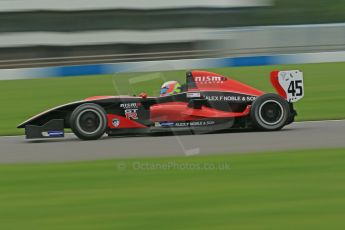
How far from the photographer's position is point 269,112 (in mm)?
9156

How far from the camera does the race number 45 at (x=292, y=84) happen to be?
9344mm

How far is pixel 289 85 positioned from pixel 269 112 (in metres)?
0.54

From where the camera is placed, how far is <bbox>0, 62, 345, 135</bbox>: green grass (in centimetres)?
925

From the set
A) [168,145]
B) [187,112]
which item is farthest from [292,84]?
[168,145]

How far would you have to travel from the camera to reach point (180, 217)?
Result: 479cm

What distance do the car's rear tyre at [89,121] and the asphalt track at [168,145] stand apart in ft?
0.43

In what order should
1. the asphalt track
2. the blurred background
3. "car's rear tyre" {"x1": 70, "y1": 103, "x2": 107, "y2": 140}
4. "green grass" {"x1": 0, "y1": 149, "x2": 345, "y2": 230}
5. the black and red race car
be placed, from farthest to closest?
1. the blurred background
2. the black and red race car
3. "car's rear tyre" {"x1": 70, "y1": 103, "x2": 107, "y2": 140}
4. the asphalt track
5. "green grass" {"x1": 0, "y1": 149, "x2": 345, "y2": 230}

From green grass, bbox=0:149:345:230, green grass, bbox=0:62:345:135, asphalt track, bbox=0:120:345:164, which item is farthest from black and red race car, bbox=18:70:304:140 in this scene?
green grass, bbox=0:149:345:230

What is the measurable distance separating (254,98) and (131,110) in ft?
→ 5.62

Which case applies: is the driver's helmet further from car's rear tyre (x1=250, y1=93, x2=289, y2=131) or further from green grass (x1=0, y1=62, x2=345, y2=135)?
car's rear tyre (x1=250, y1=93, x2=289, y2=131)

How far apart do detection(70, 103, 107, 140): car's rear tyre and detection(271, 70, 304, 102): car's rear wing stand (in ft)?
8.06

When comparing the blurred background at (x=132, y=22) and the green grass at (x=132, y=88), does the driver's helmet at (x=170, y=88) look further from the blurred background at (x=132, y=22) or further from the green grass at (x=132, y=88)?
the blurred background at (x=132, y=22)

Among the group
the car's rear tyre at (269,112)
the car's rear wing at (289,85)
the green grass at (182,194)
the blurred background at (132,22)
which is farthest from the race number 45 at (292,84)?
the blurred background at (132,22)

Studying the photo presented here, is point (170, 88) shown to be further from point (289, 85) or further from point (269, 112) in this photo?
point (289, 85)
